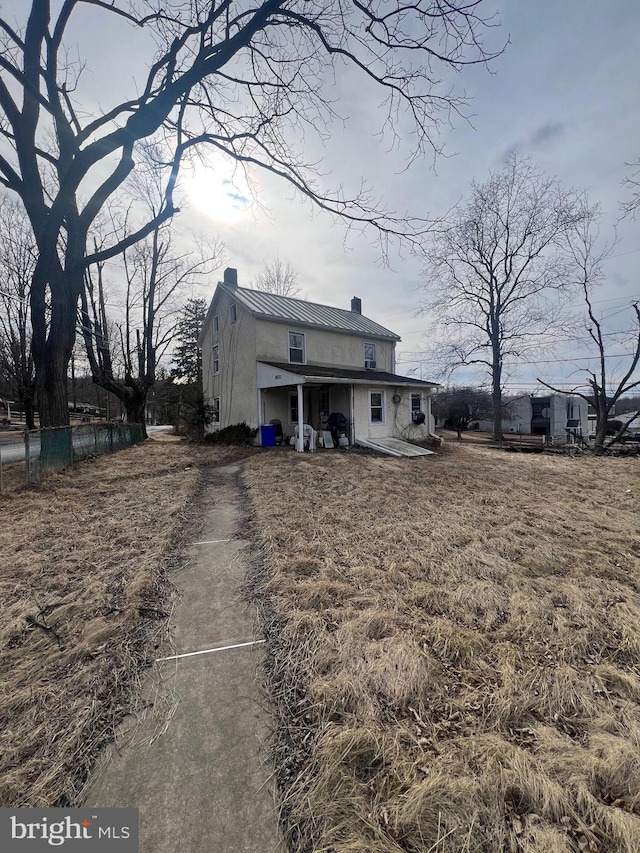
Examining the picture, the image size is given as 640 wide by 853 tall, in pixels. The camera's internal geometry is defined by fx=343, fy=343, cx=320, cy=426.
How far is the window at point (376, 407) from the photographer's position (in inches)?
611

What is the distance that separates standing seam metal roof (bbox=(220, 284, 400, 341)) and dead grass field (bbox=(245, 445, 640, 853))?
1234 cm

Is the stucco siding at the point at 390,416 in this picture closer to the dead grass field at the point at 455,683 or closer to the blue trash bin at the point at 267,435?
the blue trash bin at the point at 267,435

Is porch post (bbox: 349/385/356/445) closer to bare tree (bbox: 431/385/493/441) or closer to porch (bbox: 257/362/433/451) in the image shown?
porch (bbox: 257/362/433/451)

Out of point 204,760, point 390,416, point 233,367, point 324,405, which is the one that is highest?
point 233,367

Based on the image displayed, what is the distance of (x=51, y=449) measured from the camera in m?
8.63

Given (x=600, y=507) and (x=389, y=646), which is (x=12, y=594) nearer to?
(x=389, y=646)

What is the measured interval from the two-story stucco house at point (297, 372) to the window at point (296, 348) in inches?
1.8

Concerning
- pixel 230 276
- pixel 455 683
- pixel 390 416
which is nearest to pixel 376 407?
pixel 390 416

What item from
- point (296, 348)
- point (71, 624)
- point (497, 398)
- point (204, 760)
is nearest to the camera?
point (204, 760)

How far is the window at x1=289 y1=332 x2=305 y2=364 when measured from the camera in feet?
52.1

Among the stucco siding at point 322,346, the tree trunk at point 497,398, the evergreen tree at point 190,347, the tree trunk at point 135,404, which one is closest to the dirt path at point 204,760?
the stucco siding at point 322,346

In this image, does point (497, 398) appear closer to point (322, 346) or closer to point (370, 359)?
point (370, 359)

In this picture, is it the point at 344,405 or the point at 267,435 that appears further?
the point at 344,405

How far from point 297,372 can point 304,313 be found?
5.27 m
